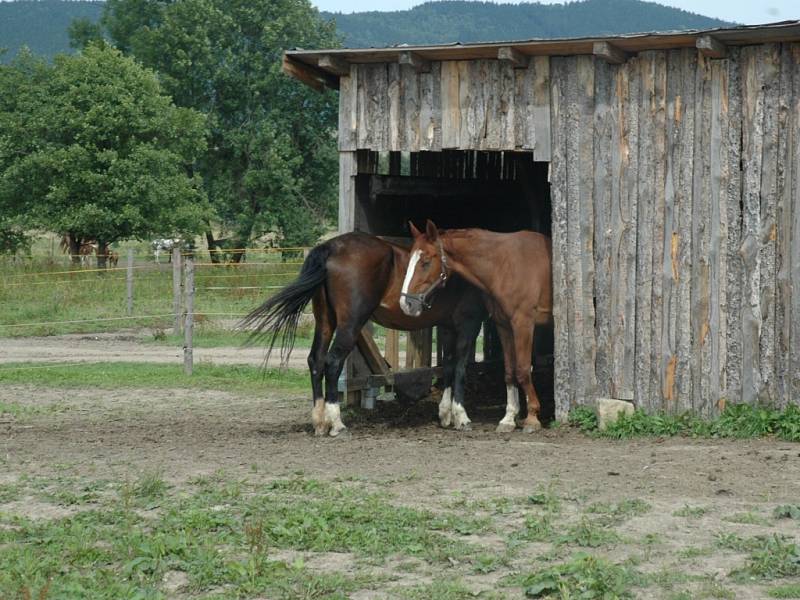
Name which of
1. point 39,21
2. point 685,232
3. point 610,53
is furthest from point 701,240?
point 39,21

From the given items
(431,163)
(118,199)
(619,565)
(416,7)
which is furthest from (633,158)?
(416,7)

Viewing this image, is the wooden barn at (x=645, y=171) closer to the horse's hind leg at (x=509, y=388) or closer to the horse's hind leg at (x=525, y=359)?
the horse's hind leg at (x=525, y=359)

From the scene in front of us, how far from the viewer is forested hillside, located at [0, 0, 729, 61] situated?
557 ft

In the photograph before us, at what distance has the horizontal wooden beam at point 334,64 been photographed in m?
10.8

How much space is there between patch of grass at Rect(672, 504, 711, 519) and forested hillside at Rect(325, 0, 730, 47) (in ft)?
578

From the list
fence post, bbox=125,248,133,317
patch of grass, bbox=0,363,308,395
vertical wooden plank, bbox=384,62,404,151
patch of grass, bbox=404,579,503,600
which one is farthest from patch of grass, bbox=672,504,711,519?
fence post, bbox=125,248,133,317

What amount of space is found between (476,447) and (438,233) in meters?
2.16

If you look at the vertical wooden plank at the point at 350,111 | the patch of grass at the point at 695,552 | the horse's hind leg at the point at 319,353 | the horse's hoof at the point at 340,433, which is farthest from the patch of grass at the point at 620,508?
the vertical wooden plank at the point at 350,111

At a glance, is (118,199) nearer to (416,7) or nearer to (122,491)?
(122,491)

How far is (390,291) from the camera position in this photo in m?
10.7

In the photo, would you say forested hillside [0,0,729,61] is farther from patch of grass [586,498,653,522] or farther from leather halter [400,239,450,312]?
patch of grass [586,498,653,522]

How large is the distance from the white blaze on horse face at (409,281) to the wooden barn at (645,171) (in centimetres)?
112

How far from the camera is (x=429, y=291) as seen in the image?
10.3 meters

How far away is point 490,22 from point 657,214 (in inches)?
7276
